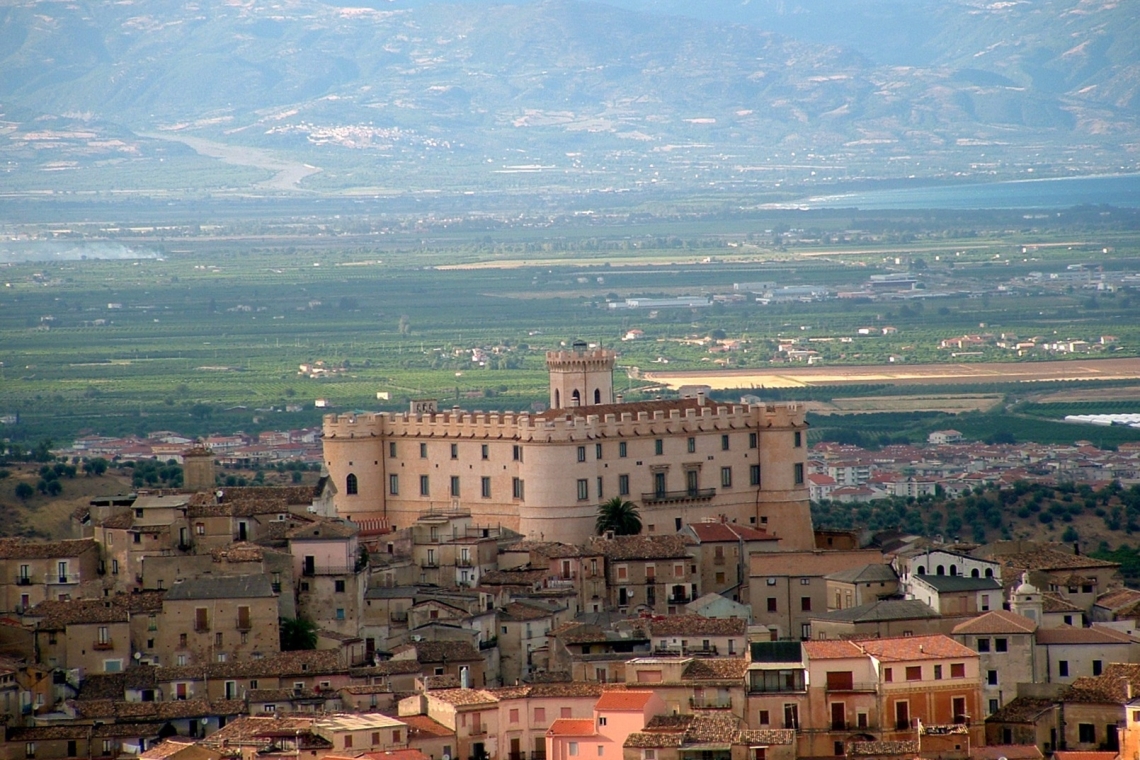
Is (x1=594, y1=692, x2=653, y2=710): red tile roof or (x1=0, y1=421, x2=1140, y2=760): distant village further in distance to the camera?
(x1=0, y1=421, x2=1140, y2=760): distant village

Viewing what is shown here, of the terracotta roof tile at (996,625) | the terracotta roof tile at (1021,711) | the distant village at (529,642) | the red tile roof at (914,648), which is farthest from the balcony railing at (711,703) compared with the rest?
the terracotta roof tile at (996,625)

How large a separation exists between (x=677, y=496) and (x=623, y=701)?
24.8 meters

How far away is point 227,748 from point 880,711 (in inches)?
444

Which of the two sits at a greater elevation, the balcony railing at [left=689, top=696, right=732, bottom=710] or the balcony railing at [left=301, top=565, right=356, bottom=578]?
the balcony railing at [left=301, top=565, right=356, bottom=578]

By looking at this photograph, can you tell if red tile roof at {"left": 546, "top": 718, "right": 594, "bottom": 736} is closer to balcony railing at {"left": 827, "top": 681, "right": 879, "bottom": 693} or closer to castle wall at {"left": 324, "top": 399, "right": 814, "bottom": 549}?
balcony railing at {"left": 827, "top": 681, "right": 879, "bottom": 693}

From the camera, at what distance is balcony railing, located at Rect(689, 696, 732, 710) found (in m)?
58.1

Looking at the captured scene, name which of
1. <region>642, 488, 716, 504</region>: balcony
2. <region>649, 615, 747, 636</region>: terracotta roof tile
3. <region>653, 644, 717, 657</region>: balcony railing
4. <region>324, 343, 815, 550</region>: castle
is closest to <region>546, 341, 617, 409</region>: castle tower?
<region>324, 343, 815, 550</region>: castle

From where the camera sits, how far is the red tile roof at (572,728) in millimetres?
56438

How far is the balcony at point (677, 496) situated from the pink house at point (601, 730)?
24156 mm

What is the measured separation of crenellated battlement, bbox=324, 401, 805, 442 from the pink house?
943 inches

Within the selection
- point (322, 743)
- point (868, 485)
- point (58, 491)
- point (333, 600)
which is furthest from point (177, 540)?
point (868, 485)

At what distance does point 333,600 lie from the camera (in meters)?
68.8

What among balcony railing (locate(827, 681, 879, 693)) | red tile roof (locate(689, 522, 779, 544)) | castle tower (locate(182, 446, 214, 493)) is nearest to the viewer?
balcony railing (locate(827, 681, 879, 693))

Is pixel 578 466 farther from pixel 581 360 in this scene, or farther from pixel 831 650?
pixel 831 650
